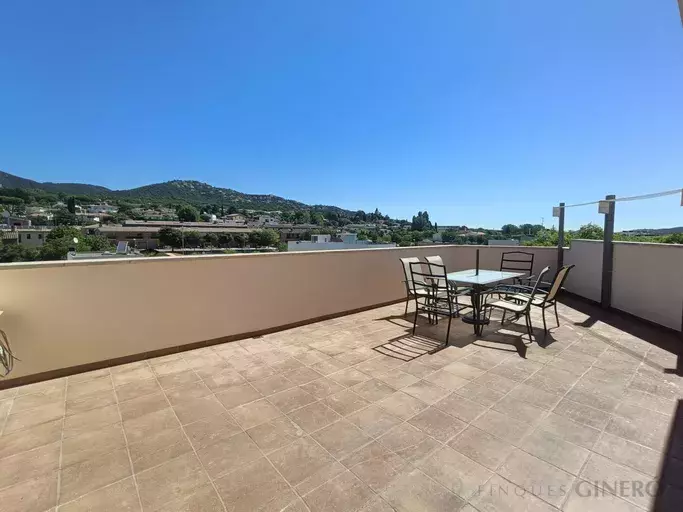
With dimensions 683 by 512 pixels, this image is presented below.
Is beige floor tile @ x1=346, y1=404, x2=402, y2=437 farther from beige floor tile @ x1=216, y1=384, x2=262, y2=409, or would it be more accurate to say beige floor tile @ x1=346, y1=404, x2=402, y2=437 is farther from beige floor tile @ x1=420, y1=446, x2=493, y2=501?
beige floor tile @ x1=216, y1=384, x2=262, y2=409

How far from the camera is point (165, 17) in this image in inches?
240

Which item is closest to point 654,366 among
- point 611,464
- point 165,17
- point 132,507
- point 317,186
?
point 611,464

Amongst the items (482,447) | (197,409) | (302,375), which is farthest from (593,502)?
(197,409)

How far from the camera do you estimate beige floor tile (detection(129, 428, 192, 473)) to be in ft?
5.57

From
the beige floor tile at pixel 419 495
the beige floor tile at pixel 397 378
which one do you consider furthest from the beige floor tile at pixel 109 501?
the beige floor tile at pixel 397 378

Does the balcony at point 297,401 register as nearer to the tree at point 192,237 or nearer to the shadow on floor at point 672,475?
the shadow on floor at point 672,475

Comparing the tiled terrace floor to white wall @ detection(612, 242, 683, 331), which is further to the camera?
white wall @ detection(612, 242, 683, 331)

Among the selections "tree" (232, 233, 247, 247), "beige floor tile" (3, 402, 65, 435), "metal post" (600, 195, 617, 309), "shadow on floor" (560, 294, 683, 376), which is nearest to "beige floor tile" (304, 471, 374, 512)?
"beige floor tile" (3, 402, 65, 435)

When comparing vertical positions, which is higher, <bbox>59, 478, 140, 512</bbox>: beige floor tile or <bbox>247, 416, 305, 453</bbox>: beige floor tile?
<bbox>59, 478, 140, 512</bbox>: beige floor tile

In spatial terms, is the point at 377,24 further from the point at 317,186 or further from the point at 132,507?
the point at 317,186

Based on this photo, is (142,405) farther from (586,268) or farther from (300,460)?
(586,268)

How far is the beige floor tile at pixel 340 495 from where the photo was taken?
1.39 metres

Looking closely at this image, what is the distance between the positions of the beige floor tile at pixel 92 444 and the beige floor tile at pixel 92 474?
0.15 feet

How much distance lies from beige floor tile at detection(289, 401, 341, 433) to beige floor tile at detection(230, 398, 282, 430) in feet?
0.48
